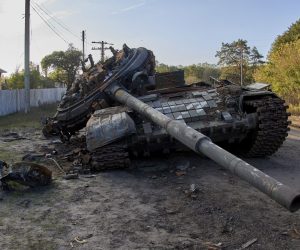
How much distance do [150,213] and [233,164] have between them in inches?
78.1

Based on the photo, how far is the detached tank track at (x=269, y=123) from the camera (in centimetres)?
916

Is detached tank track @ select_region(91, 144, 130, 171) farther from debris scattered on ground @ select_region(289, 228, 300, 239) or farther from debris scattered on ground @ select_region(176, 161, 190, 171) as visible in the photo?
debris scattered on ground @ select_region(289, 228, 300, 239)

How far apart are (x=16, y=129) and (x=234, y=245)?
46.1 feet

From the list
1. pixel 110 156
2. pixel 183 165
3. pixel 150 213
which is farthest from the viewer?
pixel 183 165

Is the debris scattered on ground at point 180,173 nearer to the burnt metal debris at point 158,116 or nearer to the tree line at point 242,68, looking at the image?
the burnt metal debris at point 158,116

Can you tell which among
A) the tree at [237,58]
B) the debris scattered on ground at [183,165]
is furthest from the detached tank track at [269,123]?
the tree at [237,58]

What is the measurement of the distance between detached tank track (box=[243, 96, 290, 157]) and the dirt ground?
1.33 feet

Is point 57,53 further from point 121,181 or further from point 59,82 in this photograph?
point 121,181

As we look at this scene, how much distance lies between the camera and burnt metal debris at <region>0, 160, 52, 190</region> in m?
7.79

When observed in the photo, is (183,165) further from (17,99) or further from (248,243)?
(17,99)

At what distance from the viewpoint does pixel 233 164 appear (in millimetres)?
4898

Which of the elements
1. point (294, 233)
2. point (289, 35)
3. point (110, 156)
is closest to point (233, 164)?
point (294, 233)

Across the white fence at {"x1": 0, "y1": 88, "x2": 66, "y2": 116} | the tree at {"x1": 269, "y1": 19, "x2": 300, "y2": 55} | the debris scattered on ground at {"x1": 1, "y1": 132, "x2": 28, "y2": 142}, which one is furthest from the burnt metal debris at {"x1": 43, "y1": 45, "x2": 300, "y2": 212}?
the tree at {"x1": 269, "y1": 19, "x2": 300, "y2": 55}

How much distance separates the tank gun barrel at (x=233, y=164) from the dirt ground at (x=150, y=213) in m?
0.94
